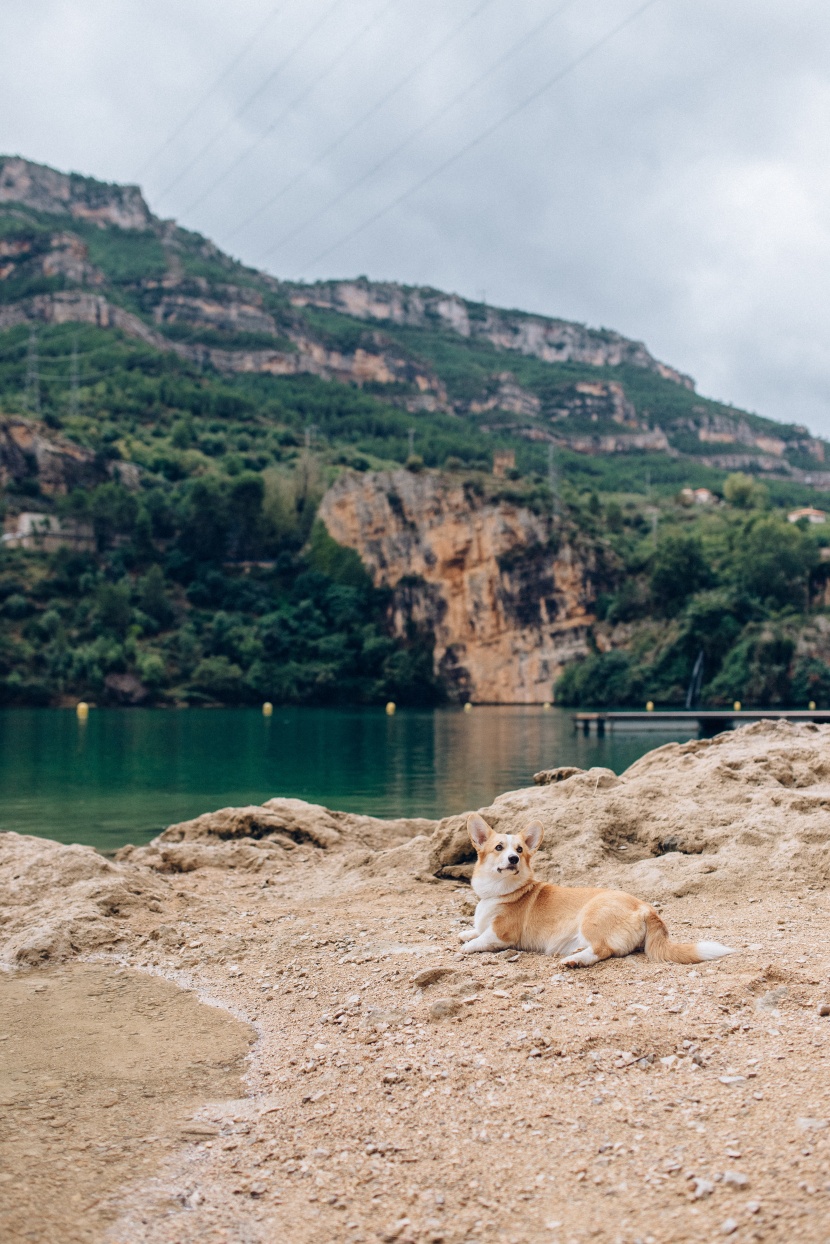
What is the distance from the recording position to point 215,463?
117 metres

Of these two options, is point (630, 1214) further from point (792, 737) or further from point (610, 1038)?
point (792, 737)

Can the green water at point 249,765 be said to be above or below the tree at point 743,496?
below

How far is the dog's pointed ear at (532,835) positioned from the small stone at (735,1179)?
3.26m

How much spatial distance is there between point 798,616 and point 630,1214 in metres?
87.9

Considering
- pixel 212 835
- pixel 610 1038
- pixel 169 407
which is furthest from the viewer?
pixel 169 407

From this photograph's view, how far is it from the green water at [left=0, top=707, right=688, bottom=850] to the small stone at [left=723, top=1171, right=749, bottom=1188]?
582 inches

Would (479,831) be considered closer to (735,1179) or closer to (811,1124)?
(811,1124)

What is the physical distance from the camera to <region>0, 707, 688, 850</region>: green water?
866 inches

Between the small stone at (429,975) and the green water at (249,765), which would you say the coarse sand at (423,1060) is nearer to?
the small stone at (429,975)

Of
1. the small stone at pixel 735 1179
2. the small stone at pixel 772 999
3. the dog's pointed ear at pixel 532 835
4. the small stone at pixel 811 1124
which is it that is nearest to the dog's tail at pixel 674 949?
→ the small stone at pixel 772 999

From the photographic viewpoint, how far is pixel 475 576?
103 meters

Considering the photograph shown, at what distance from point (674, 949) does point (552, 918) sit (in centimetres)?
89

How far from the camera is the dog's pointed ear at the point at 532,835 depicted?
22.6ft

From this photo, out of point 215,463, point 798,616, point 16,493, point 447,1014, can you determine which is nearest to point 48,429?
point 16,493
